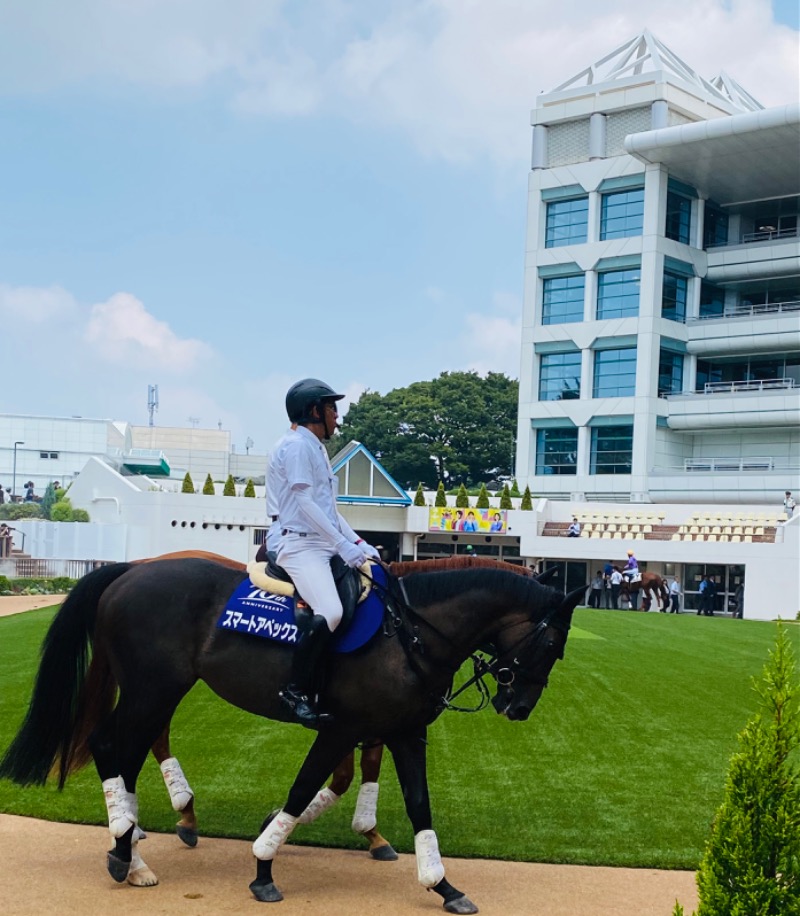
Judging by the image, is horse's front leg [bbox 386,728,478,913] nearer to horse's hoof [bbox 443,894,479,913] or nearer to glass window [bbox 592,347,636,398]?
horse's hoof [bbox 443,894,479,913]

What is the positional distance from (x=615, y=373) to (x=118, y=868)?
47393 mm

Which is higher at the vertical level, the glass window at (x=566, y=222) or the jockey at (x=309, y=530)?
the glass window at (x=566, y=222)

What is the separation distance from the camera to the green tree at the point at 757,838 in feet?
11.7

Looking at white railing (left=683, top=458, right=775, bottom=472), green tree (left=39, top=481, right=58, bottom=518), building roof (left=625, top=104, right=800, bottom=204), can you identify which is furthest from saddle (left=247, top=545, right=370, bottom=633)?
white railing (left=683, top=458, right=775, bottom=472)

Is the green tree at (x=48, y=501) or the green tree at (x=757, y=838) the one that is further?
the green tree at (x=48, y=501)

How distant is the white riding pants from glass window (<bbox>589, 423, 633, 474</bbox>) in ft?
151

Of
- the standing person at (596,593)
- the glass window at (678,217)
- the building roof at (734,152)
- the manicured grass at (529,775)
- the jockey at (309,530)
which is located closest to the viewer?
the jockey at (309,530)

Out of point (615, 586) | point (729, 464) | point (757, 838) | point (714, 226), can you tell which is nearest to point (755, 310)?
point (714, 226)

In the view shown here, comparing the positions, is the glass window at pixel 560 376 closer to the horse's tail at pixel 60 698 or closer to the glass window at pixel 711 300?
the glass window at pixel 711 300

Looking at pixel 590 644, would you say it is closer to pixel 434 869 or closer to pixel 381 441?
pixel 434 869

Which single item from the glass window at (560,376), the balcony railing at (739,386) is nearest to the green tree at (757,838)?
the balcony railing at (739,386)

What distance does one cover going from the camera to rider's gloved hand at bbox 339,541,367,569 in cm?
557

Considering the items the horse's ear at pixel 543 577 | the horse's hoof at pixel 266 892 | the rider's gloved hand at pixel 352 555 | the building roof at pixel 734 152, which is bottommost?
the horse's hoof at pixel 266 892

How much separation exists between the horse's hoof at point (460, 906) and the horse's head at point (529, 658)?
3.06 feet
